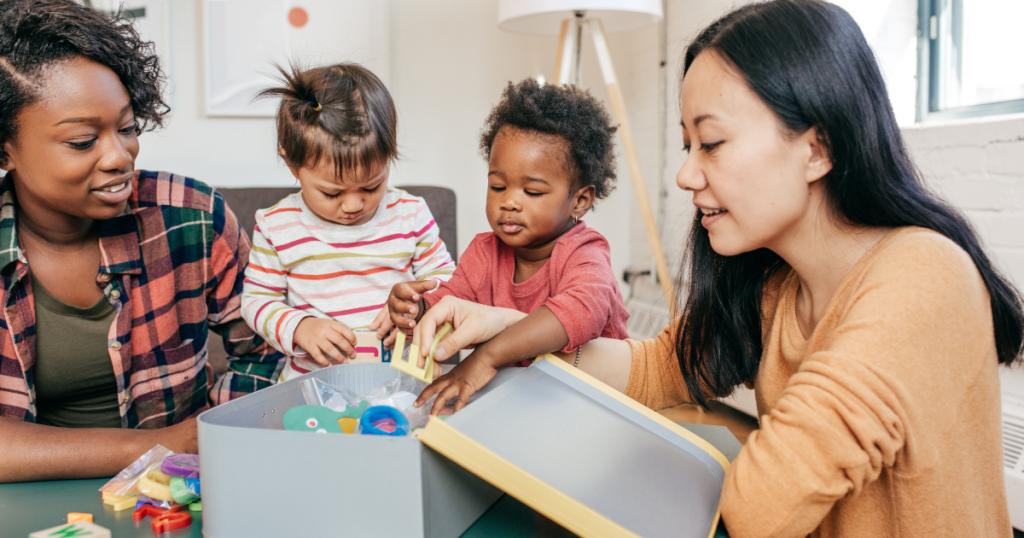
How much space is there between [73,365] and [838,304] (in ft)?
3.79

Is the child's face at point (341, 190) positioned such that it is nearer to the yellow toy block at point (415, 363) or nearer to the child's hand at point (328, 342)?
the child's hand at point (328, 342)

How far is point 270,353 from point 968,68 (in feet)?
7.04

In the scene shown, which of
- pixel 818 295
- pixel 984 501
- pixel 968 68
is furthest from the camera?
pixel 968 68

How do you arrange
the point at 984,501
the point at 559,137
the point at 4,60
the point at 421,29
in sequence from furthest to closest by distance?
1. the point at 421,29
2. the point at 559,137
3. the point at 4,60
4. the point at 984,501

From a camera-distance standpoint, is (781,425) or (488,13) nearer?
(781,425)

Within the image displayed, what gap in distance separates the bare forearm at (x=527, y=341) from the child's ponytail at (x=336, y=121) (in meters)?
0.48

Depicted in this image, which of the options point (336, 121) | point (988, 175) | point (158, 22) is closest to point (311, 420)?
point (336, 121)

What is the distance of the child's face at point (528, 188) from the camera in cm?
107

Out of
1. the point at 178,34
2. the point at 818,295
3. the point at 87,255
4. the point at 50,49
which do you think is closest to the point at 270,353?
the point at 87,255

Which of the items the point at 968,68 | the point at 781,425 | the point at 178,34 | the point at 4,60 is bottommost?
the point at 781,425

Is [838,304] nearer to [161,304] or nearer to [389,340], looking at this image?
[389,340]

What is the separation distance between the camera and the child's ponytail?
116cm

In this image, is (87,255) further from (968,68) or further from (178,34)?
(968,68)

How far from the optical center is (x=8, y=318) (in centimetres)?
105
